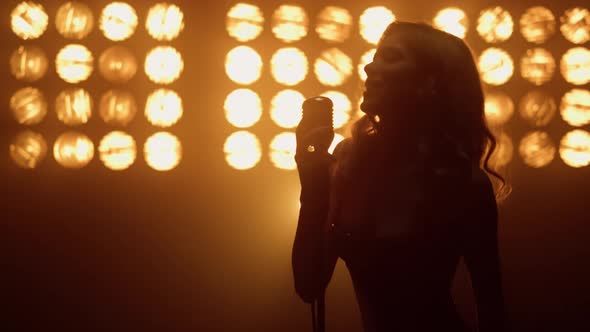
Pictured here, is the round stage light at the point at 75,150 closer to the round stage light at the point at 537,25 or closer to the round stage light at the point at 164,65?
the round stage light at the point at 164,65

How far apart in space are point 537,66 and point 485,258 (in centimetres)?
158

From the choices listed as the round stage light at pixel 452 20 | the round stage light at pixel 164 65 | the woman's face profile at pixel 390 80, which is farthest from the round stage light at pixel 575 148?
the round stage light at pixel 164 65

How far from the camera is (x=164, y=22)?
2102mm

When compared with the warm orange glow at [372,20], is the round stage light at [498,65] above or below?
A: below

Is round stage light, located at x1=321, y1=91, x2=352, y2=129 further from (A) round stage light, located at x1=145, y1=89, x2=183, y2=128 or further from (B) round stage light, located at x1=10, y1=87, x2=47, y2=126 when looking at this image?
(B) round stage light, located at x1=10, y1=87, x2=47, y2=126

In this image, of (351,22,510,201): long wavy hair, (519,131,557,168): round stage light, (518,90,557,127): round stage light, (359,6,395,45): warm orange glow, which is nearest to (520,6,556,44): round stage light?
(518,90,557,127): round stage light

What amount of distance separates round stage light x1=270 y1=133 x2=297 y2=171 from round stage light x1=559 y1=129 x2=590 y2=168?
1.22m

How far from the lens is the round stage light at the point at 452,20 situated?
86.4 inches

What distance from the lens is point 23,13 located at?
2.06 m

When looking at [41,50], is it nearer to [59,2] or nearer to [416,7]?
[59,2]

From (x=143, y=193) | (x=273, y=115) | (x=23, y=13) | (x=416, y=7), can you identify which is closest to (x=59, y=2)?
(x=23, y=13)

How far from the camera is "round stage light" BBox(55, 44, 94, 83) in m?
2.06

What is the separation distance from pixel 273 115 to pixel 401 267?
1264 mm

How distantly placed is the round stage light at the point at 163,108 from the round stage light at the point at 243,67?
253mm
